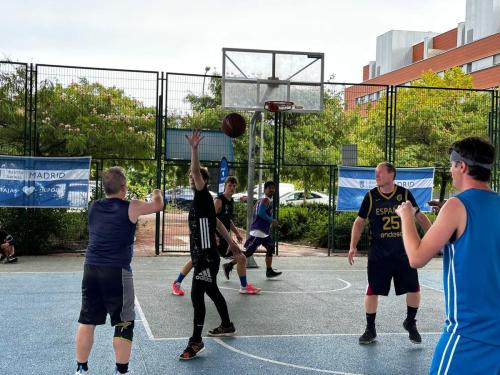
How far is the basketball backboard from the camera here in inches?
525

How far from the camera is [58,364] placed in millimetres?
5453

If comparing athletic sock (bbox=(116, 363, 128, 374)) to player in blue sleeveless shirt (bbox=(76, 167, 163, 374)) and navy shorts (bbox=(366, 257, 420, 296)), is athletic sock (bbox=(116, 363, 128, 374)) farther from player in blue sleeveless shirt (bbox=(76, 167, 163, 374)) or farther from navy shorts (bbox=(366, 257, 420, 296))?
navy shorts (bbox=(366, 257, 420, 296))

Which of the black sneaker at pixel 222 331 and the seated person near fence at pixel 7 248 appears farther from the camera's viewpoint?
the seated person near fence at pixel 7 248

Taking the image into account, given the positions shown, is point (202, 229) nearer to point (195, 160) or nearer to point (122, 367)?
point (195, 160)

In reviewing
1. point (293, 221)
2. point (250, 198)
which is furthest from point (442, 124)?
point (250, 198)

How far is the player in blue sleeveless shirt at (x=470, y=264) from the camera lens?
269cm

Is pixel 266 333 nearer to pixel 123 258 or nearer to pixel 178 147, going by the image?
pixel 123 258

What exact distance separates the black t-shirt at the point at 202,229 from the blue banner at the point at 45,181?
7933 millimetres

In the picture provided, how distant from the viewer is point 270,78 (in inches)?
532

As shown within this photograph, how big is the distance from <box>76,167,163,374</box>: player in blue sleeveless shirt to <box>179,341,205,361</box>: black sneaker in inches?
39.5

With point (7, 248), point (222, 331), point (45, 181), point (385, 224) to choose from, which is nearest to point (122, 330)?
point (222, 331)

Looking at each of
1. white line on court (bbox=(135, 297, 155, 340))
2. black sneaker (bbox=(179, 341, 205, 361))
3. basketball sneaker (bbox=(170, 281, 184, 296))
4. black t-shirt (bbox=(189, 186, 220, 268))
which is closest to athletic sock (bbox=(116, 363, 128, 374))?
black sneaker (bbox=(179, 341, 205, 361))

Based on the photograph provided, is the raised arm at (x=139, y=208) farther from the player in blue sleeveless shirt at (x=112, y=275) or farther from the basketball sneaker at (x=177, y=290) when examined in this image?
the basketball sneaker at (x=177, y=290)

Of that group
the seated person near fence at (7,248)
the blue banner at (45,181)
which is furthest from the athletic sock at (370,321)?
the seated person near fence at (7,248)
